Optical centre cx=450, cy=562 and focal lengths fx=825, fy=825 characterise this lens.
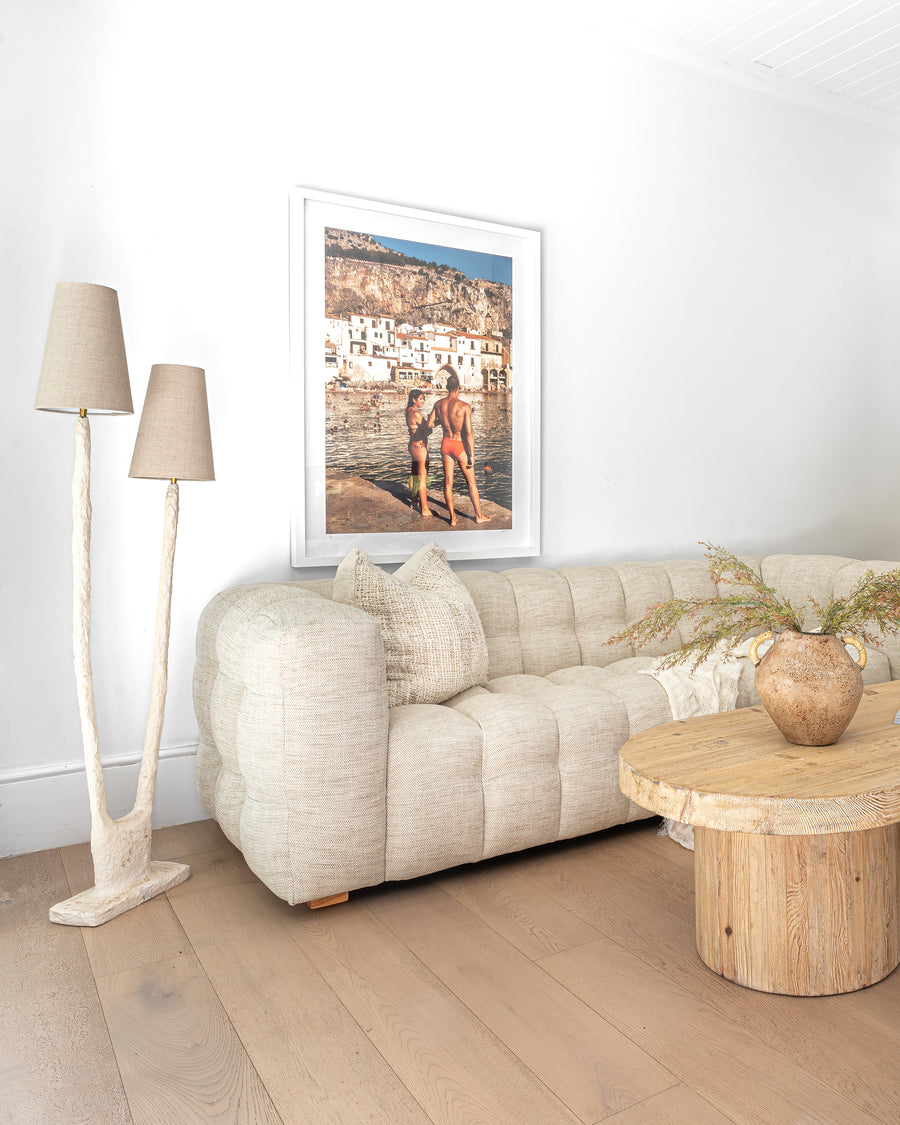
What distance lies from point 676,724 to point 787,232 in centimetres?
293

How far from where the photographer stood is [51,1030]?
1.57 m

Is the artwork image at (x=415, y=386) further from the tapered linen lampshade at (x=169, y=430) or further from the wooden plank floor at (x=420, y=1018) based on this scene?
the wooden plank floor at (x=420, y=1018)

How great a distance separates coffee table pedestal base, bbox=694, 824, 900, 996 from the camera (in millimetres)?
1602

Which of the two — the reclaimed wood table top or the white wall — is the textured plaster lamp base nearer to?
the white wall

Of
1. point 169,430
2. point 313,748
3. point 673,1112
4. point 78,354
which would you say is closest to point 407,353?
point 169,430

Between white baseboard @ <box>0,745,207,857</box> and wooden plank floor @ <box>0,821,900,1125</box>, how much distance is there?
29 cm

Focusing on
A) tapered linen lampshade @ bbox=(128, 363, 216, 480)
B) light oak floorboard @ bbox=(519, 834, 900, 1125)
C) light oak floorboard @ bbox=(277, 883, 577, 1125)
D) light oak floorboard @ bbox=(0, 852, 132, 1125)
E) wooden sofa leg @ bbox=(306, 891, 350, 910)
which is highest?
tapered linen lampshade @ bbox=(128, 363, 216, 480)

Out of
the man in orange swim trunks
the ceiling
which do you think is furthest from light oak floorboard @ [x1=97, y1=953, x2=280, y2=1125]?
the ceiling

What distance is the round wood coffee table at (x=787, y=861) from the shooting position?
149 centimetres

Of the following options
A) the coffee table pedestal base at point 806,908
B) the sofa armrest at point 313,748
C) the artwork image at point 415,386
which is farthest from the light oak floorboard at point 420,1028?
the artwork image at point 415,386

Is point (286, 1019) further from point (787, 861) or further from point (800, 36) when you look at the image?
point (800, 36)

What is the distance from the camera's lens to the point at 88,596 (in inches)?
79.5

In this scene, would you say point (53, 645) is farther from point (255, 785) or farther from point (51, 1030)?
point (51, 1030)

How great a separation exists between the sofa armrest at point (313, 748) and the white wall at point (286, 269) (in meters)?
0.75
